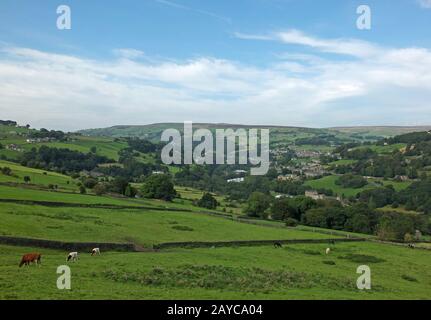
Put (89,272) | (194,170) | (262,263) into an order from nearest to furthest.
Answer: (89,272), (262,263), (194,170)

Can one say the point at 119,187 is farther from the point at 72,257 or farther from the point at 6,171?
the point at 72,257

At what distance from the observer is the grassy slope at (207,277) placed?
85.2ft

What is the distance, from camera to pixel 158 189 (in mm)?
103062

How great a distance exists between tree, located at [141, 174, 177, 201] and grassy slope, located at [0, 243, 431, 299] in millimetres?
54654

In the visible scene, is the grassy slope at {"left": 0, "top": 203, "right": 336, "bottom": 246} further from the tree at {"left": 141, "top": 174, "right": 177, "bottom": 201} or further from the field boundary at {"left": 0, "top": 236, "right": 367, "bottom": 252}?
the tree at {"left": 141, "top": 174, "right": 177, "bottom": 201}

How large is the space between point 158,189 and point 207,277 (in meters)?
72.2

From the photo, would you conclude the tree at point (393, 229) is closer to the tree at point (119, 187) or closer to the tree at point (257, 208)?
the tree at point (257, 208)

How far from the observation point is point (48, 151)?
16438 centimetres

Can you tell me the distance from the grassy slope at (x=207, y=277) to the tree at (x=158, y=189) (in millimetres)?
54654

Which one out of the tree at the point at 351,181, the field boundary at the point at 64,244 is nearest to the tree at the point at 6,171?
the field boundary at the point at 64,244

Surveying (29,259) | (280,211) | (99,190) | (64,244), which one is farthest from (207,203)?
(29,259)

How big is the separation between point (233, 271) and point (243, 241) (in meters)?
19.3
